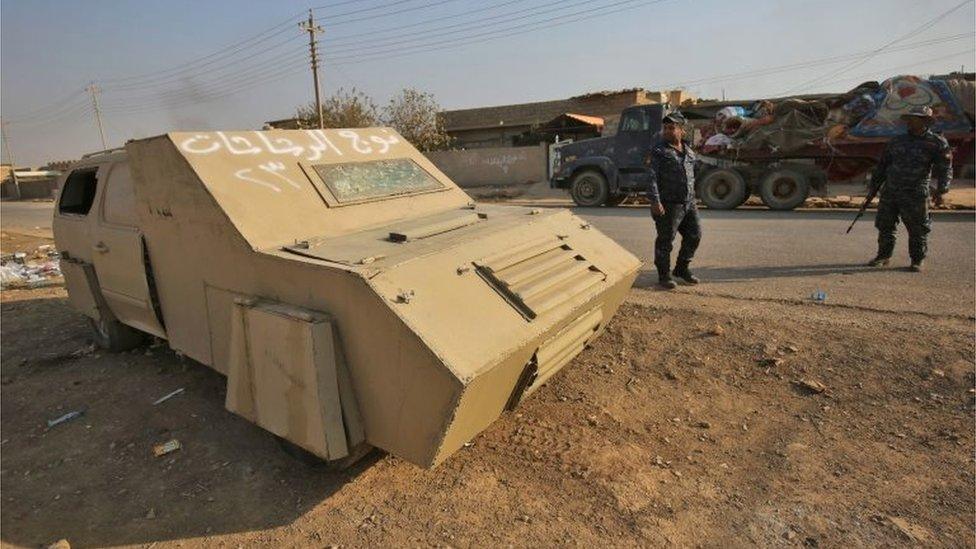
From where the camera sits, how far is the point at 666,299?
204 inches

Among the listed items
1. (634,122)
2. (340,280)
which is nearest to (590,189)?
(634,122)

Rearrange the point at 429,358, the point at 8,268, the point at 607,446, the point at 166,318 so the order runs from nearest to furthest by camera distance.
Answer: the point at 429,358, the point at 607,446, the point at 166,318, the point at 8,268

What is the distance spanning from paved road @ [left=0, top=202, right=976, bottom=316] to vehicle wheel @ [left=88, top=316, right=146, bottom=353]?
446cm

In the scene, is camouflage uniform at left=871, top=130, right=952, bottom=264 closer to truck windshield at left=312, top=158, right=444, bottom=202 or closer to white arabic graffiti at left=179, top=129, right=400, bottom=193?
truck windshield at left=312, top=158, right=444, bottom=202

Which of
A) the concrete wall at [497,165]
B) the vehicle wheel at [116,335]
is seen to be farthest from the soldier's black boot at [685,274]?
the concrete wall at [497,165]

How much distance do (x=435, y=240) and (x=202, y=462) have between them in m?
1.72

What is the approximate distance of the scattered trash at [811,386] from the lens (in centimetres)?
349

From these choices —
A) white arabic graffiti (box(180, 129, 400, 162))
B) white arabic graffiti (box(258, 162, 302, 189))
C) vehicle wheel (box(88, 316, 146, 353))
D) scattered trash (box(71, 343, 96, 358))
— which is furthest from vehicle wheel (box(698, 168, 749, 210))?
scattered trash (box(71, 343, 96, 358))

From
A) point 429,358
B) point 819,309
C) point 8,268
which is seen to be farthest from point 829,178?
point 8,268

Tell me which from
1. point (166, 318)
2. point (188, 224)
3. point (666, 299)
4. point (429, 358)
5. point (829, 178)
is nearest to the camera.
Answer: point (429, 358)

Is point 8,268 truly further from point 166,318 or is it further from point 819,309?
point 819,309

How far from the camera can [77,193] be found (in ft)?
17.0

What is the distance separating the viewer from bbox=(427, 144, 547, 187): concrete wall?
2270cm

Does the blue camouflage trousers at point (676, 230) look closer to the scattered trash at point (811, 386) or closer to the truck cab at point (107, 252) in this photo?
the scattered trash at point (811, 386)
